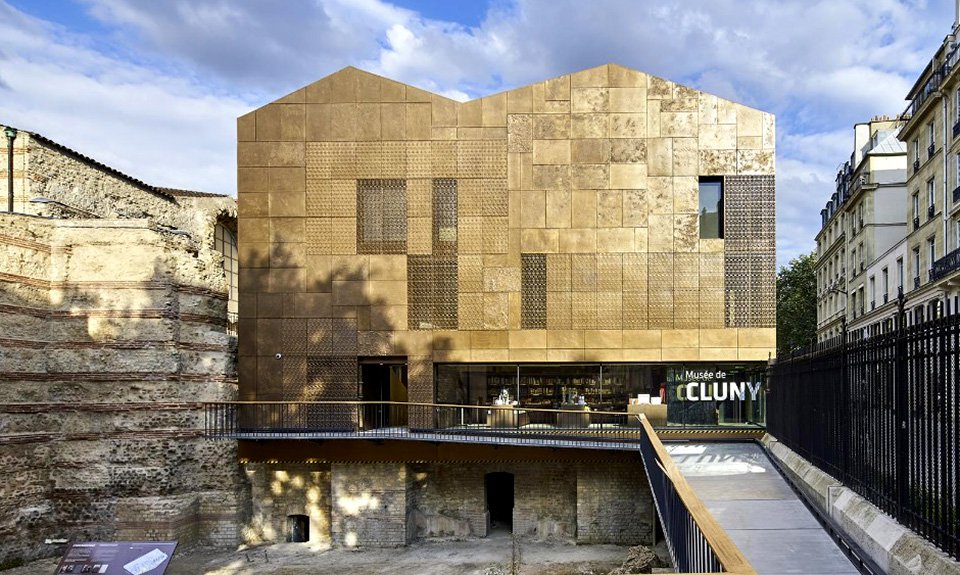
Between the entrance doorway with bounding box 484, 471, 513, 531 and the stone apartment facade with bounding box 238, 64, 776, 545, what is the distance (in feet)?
5.37

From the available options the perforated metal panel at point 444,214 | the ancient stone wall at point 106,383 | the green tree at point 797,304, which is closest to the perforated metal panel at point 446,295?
the perforated metal panel at point 444,214

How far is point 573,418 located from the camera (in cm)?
2050

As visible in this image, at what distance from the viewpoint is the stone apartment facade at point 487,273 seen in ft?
66.6

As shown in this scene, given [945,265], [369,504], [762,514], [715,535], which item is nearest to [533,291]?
[369,504]

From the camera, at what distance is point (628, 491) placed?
20250 millimetres

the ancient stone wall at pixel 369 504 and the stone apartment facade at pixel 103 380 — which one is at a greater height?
the stone apartment facade at pixel 103 380

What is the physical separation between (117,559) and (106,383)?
29.5 ft

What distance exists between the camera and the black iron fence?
5961 mm

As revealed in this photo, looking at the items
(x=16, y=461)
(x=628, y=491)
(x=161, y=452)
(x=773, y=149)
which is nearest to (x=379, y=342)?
(x=161, y=452)

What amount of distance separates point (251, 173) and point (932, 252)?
94.4 feet

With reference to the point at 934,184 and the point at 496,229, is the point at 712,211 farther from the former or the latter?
the point at 934,184

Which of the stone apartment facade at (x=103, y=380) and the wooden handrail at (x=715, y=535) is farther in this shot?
the stone apartment facade at (x=103, y=380)

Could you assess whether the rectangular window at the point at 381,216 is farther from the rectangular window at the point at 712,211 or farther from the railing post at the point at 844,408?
the railing post at the point at 844,408

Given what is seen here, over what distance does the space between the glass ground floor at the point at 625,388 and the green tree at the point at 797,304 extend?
37150 mm
